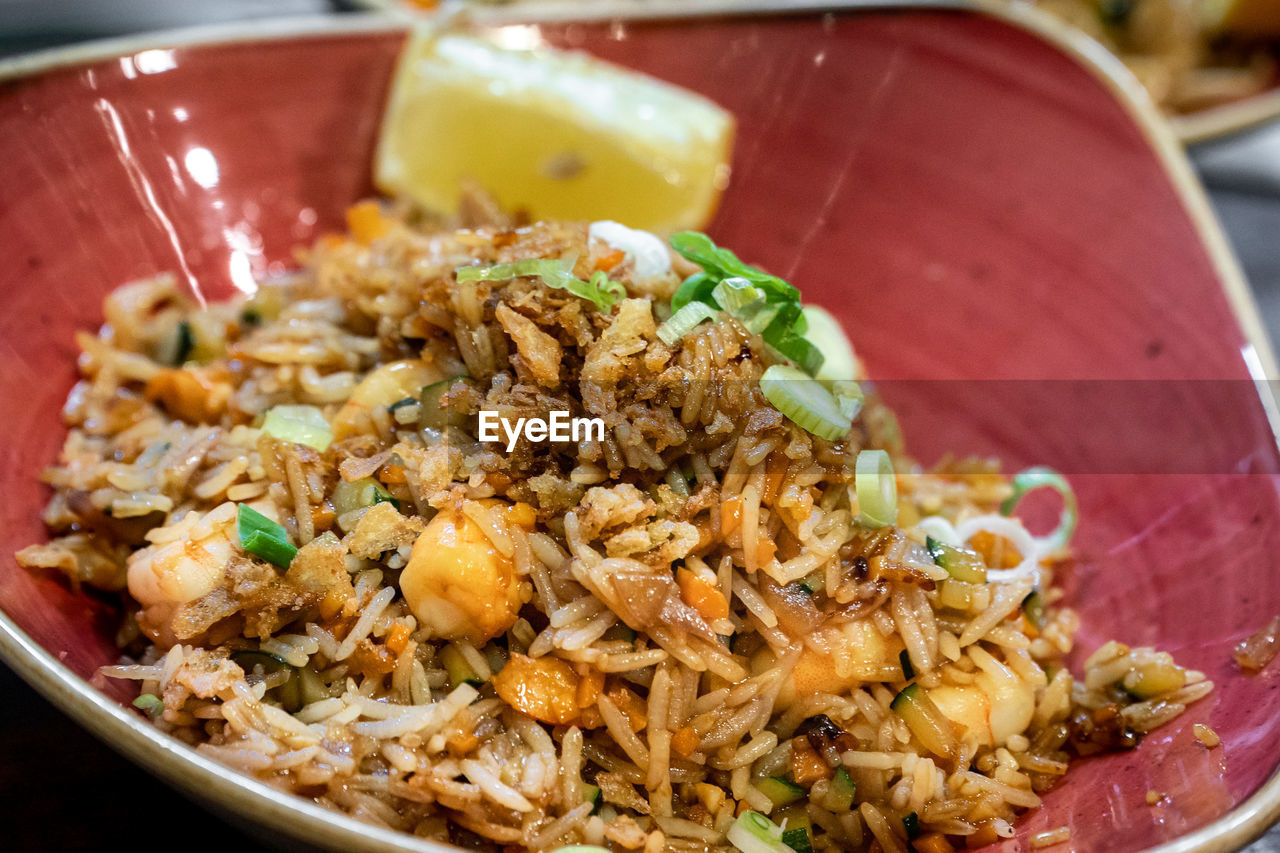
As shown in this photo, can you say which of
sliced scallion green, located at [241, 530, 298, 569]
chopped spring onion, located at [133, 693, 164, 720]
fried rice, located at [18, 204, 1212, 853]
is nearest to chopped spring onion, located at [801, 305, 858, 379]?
fried rice, located at [18, 204, 1212, 853]

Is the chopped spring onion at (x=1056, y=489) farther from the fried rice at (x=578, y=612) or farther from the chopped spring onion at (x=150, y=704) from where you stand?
the chopped spring onion at (x=150, y=704)

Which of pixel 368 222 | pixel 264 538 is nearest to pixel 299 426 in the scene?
pixel 264 538

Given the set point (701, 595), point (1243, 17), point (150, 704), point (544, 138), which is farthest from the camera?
point (1243, 17)

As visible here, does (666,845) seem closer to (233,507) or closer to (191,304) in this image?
(233,507)

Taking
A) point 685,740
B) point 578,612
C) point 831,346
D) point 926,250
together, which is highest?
point 926,250

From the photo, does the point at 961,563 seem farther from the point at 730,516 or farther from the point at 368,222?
the point at 368,222

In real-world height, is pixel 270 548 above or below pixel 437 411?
below

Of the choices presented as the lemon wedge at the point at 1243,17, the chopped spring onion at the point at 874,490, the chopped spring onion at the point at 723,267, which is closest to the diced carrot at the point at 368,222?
the chopped spring onion at the point at 723,267
